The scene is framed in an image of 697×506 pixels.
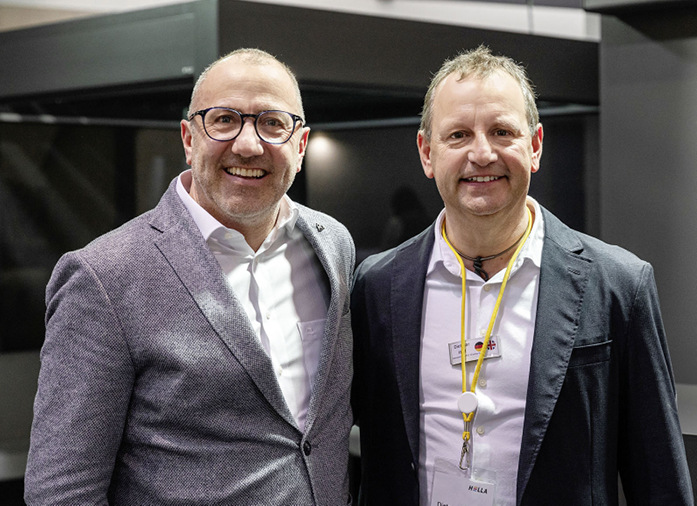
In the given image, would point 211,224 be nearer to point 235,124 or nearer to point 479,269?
point 235,124

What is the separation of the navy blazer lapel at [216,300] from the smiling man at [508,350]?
432 millimetres

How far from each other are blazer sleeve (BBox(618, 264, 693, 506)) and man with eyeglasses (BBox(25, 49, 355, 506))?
29.4 inches

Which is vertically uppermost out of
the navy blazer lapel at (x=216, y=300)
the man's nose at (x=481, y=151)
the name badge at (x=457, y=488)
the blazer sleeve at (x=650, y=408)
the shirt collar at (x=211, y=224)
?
the man's nose at (x=481, y=151)

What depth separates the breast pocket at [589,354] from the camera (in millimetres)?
2045

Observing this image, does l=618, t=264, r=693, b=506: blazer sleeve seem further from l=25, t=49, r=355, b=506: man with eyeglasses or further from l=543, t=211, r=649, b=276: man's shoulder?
l=25, t=49, r=355, b=506: man with eyeglasses

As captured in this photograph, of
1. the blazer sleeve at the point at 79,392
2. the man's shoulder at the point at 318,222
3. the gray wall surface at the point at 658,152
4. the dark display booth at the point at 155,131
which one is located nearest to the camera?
the blazer sleeve at the point at 79,392

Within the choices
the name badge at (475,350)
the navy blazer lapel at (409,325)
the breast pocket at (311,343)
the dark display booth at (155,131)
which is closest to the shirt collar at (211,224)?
the breast pocket at (311,343)

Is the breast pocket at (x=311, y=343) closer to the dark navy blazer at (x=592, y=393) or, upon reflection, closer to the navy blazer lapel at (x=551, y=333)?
the dark navy blazer at (x=592, y=393)

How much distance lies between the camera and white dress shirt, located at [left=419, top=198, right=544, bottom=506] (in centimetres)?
207

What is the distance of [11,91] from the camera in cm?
420

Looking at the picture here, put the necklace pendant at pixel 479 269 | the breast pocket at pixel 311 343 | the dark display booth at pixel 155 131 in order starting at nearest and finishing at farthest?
the breast pocket at pixel 311 343
the necklace pendant at pixel 479 269
the dark display booth at pixel 155 131

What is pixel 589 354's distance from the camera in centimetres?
205

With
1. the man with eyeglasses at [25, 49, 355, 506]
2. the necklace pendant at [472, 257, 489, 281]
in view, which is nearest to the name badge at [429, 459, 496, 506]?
the man with eyeglasses at [25, 49, 355, 506]

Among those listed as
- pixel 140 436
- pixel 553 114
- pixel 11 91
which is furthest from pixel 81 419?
pixel 553 114
